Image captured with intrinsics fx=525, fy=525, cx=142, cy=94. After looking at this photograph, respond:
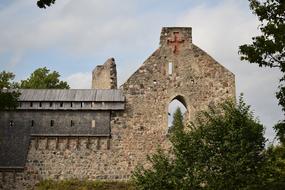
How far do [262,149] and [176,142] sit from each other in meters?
4.64

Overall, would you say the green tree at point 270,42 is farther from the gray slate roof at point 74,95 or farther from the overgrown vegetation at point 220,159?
the gray slate roof at point 74,95

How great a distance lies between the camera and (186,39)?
35.7 m

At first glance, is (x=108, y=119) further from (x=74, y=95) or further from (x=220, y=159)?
(x=220, y=159)

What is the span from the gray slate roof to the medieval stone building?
64 millimetres

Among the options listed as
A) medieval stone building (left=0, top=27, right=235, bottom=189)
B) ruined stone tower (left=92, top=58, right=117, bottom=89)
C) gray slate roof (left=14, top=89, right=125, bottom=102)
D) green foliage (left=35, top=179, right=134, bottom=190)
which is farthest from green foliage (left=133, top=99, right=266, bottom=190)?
ruined stone tower (left=92, top=58, right=117, bottom=89)

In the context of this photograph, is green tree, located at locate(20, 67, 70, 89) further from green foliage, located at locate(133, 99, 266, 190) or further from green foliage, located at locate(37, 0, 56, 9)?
green foliage, located at locate(37, 0, 56, 9)

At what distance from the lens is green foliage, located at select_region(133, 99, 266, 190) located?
2405 cm

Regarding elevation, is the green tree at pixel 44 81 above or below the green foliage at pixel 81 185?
above

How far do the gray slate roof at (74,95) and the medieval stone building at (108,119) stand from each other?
64mm

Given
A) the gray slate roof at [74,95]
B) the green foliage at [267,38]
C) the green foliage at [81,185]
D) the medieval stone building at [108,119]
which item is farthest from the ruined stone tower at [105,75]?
the green foliage at [267,38]

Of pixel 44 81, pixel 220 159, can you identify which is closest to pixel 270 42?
pixel 220 159

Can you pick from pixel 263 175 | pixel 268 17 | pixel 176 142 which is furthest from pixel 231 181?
pixel 268 17

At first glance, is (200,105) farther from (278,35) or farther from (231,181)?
(278,35)

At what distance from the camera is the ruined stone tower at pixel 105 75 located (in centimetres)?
3972
